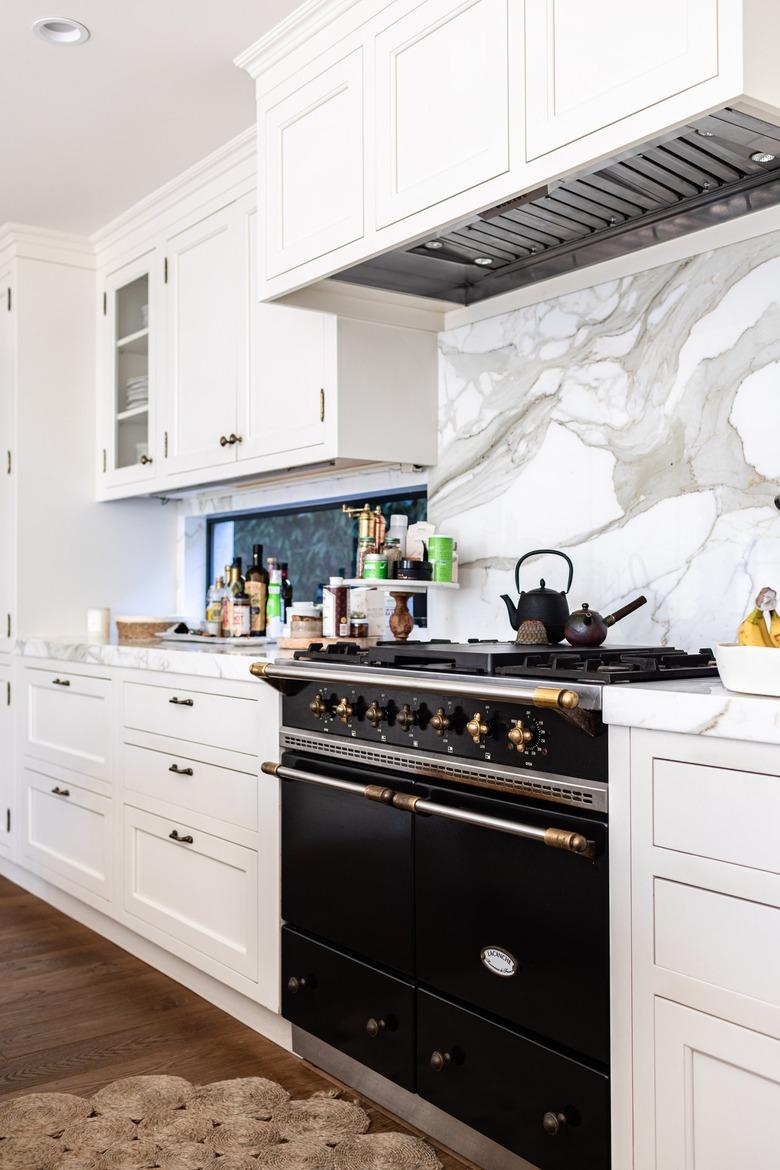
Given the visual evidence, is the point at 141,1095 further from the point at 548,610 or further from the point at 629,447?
the point at 629,447

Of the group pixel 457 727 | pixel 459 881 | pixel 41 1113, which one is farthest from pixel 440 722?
pixel 41 1113

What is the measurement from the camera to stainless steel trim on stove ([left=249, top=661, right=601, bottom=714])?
5.54 feet

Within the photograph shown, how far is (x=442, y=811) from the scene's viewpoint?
1.97 m

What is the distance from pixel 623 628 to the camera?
244 cm

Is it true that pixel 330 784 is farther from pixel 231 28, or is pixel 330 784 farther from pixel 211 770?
pixel 231 28

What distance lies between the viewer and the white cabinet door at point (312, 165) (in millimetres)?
2410

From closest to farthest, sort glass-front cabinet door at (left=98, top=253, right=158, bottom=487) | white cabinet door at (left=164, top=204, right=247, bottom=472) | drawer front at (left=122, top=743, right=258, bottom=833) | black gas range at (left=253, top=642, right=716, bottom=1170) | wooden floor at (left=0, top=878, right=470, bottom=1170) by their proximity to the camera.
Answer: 1. black gas range at (left=253, top=642, right=716, bottom=1170)
2. wooden floor at (left=0, top=878, right=470, bottom=1170)
3. drawer front at (left=122, top=743, right=258, bottom=833)
4. white cabinet door at (left=164, top=204, right=247, bottom=472)
5. glass-front cabinet door at (left=98, top=253, right=158, bottom=487)

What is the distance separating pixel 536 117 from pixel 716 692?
41.7 inches

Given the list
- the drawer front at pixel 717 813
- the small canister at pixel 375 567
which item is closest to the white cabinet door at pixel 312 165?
the small canister at pixel 375 567

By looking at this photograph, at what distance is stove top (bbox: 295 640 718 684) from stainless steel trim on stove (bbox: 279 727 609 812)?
17 centimetres

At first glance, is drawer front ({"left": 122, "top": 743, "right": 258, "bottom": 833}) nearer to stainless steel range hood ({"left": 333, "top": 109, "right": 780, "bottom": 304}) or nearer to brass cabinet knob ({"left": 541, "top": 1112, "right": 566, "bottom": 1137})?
brass cabinet knob ({"left": 541, "top": 1112, "right": 566, "bottom": 1137})

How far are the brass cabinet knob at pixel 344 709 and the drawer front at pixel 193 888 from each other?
1.80ft

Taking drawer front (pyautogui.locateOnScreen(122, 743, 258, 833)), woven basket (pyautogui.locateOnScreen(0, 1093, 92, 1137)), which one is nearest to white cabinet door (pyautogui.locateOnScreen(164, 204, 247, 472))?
drawer front (pyautogui.locateOnScreen(122, 743, 258, 833))

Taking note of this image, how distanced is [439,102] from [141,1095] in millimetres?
2135
